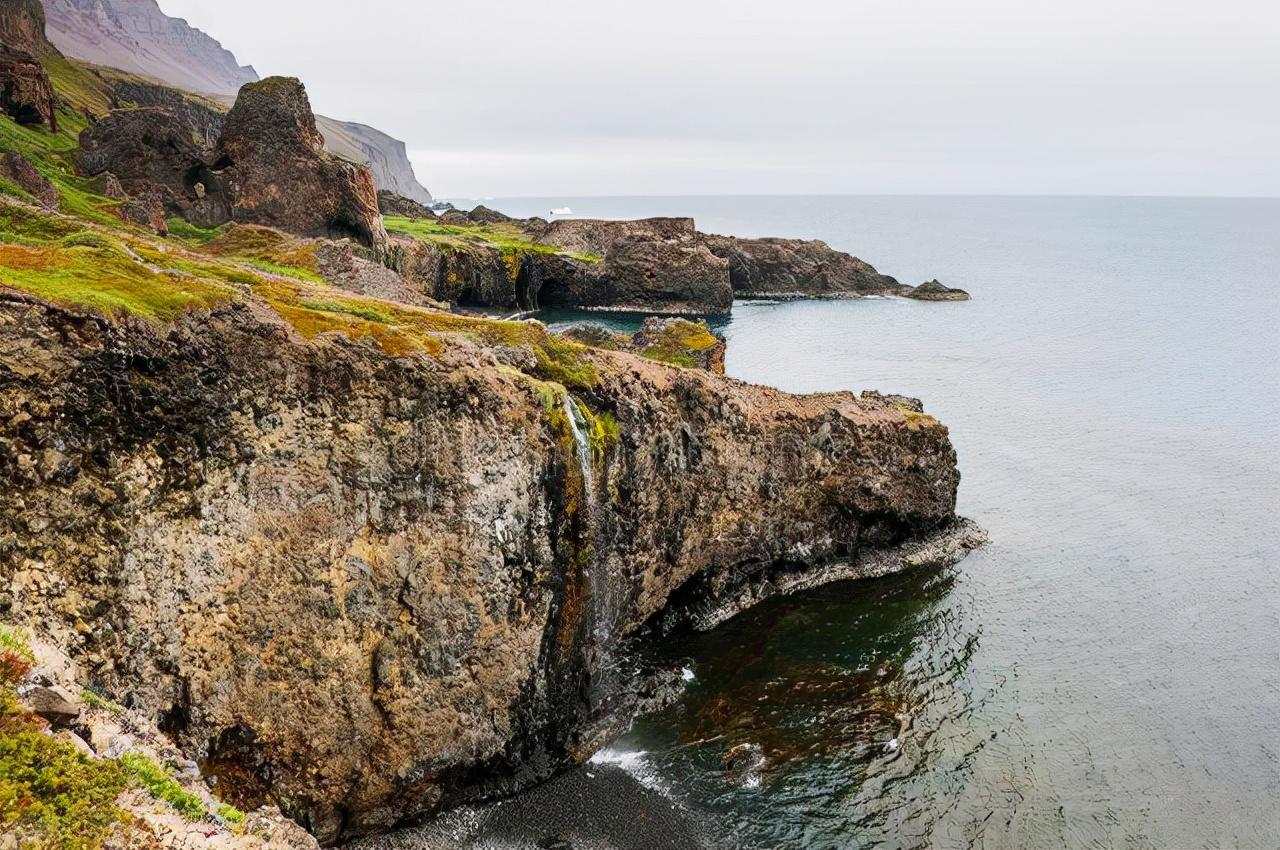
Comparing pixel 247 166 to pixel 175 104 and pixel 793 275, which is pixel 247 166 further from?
pixel 793 275

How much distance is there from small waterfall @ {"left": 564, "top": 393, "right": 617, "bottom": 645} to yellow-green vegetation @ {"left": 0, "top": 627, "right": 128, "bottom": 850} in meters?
13.4

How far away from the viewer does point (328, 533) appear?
18.7 meters

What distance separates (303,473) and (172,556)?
3.10 metres

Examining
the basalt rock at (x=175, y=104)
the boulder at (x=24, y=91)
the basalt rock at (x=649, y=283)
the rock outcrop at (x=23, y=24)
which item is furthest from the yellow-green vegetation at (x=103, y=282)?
the basalt rock at (x=175, y=104)

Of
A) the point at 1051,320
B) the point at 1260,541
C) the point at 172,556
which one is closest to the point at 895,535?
the point at 1260,541

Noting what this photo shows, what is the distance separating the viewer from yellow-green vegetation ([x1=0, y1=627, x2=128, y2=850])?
990 centimetres

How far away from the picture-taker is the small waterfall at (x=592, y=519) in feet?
76.1

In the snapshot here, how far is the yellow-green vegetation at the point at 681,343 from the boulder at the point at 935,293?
239 feet

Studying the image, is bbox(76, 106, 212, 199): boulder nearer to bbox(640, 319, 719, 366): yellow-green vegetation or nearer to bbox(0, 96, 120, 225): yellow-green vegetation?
bbox(0, 96, 120, 225): yellow-green vegetation

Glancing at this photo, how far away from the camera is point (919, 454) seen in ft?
119

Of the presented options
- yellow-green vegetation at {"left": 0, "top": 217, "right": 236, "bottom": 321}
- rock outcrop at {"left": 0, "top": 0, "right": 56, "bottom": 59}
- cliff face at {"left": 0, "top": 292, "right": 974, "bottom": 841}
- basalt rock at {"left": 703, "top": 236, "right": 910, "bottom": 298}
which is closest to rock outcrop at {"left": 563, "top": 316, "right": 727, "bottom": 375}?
cliff face at {"left": 0, "top": 292, "right": 974, "bottom": 841}

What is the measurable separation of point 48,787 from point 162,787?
1.58 meters

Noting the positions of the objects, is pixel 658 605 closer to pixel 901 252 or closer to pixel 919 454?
pixel 919 454

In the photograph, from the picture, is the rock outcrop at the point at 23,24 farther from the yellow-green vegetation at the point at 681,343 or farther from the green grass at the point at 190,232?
the yellow-green vegetation at the point at 681,343
